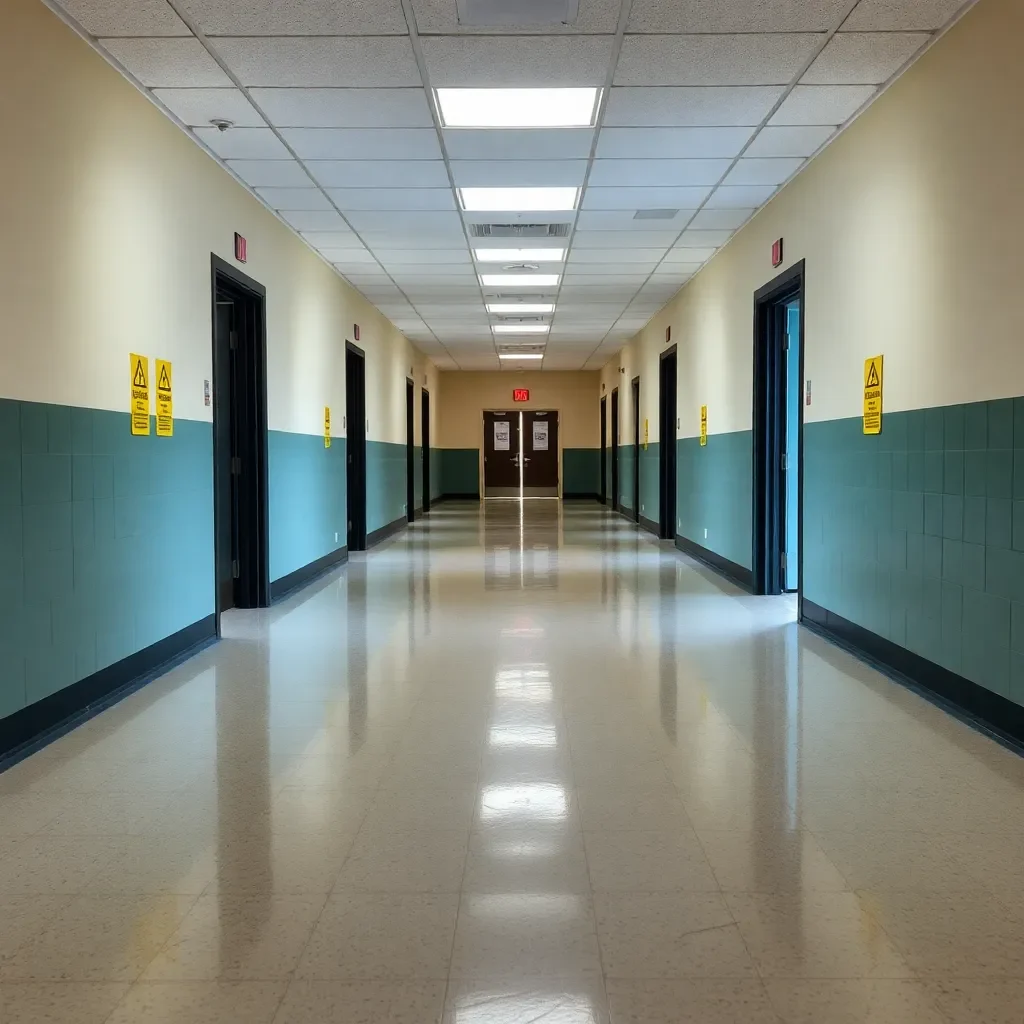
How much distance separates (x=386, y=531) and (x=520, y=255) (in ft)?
18.5

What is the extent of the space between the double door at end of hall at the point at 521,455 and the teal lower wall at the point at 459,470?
186 cm

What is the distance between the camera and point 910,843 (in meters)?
3.06

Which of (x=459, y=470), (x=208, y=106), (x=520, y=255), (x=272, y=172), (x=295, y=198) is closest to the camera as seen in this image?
(x=208, y=106)

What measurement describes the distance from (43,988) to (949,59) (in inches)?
195

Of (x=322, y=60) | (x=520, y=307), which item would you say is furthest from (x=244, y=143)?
(x=520, y=307)

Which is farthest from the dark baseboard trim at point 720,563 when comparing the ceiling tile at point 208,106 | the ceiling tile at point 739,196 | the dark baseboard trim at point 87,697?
the ceiling tile at point 208,106

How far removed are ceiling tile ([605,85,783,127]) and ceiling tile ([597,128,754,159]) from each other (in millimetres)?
134

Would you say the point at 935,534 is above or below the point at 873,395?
below

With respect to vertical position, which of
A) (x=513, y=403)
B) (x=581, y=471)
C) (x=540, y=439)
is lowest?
(x=581, y=471)

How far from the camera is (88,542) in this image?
4.79m

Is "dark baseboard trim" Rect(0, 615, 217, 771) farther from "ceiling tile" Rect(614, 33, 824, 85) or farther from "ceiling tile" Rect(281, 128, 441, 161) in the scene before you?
"ceiling tile" Rect(614, 33, 824, 85)

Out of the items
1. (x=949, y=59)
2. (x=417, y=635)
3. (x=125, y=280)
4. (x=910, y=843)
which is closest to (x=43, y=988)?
(x=910, y=843)

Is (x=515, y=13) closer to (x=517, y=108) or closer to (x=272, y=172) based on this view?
(x=517, y=108)

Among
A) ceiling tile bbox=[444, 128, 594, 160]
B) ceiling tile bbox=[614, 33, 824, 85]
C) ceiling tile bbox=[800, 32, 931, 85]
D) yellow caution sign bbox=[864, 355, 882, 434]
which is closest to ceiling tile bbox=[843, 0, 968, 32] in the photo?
ceiling tile bbox=[800, 32, 931, 85]
